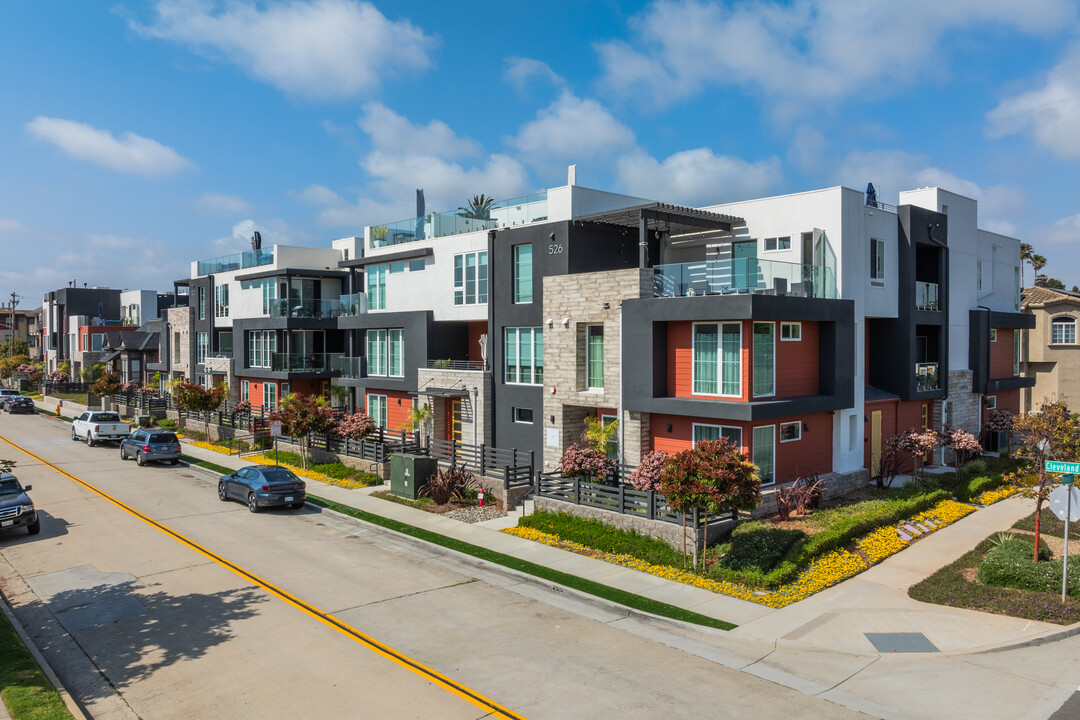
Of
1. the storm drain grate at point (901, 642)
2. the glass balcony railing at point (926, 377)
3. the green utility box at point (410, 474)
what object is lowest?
the storm drain grate at point (901, 642)

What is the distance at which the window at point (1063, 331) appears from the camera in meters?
38.4

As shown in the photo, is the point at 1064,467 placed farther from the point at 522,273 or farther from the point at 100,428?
the point at 100,428

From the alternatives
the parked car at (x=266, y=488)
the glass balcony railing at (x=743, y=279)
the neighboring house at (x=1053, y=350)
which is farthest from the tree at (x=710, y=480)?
the neighboring house at (x=1053, y=350)

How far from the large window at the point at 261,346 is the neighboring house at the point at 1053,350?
41.7 m

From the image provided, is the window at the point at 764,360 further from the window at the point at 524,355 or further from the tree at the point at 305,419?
the tree at the point at 305,419

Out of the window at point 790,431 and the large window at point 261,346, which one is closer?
the window at point 790,431

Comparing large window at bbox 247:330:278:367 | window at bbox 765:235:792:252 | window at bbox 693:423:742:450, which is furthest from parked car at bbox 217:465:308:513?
large window at bbox 247:330:278:367

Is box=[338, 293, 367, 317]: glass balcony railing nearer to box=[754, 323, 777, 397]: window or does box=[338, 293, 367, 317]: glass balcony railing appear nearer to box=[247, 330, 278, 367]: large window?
box=[247, 330, 278, 367]: large window

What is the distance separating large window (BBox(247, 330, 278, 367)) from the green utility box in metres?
20.3

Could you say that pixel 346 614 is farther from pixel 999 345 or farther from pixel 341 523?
pixel 999 345

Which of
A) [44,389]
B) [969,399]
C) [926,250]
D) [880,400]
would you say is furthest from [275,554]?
[44,389]

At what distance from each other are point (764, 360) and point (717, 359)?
1313 mm

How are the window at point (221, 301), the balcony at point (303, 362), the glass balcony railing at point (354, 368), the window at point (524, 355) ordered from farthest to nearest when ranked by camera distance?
the window at point (221, 301) < the balcony at point (303, 362) < the glass balcony railing at point (354, 368) < the window at point (524, 355)

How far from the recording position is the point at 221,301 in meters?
47.8
